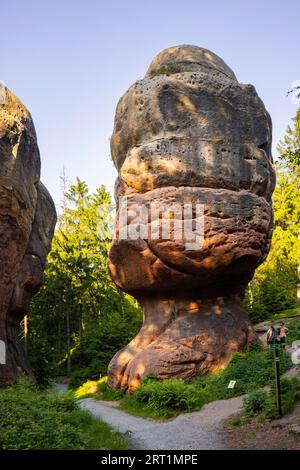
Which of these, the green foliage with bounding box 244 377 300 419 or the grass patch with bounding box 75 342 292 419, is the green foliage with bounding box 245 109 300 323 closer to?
the grass patch with bounding box 75 342 292 419

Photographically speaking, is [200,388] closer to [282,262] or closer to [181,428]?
[181,428]

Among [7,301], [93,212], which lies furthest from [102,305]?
[7,301]

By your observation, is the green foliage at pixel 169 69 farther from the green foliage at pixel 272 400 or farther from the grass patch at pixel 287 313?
the grass patch at pixel 287 313

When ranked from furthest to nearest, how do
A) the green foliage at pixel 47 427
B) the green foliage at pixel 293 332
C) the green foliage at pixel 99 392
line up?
the green foliage at pixel 293 332
the green foliage at pixel 99 392
the green foliage at pixel 47 427

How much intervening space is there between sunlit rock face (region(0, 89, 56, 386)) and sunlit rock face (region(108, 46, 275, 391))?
11.2 feet

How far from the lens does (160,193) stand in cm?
1416

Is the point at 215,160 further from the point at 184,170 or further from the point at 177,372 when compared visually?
the point at 177,372

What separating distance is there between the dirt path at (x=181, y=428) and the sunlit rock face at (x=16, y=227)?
5443mm

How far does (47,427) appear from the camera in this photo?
21.6ft

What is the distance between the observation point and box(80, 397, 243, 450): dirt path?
8.00 metres

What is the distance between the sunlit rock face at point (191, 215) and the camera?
13.8m

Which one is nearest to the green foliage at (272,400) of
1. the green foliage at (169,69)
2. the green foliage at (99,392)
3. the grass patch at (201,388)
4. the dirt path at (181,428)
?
the dirt path at (181,428)

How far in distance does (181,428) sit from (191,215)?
6.64 meters
